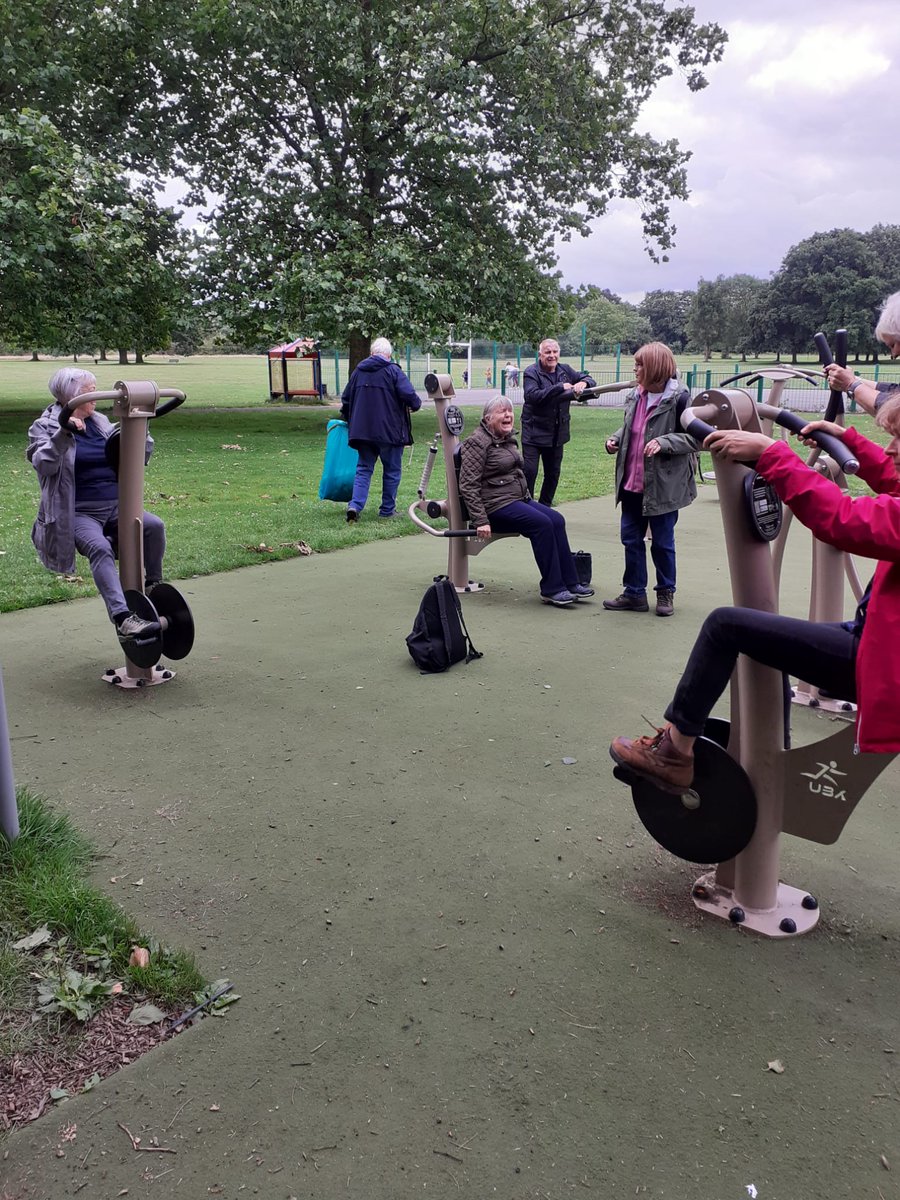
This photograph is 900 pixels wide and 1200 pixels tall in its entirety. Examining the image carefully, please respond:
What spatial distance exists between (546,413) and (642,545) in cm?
321

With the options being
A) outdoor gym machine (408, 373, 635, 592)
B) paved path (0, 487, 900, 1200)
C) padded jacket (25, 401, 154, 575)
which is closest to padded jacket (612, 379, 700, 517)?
outdoor gym machine (408, 373, 635, 592)

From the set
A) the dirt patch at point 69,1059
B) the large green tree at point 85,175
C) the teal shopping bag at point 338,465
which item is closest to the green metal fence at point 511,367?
the large green tree at point 85,175

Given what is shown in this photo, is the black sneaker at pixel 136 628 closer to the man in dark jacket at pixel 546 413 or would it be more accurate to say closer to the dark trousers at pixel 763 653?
the dark trousers at pixel 763 653

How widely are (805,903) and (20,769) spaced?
10.00 ft

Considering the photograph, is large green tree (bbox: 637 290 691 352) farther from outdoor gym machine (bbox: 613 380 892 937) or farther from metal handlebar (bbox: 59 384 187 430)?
outdoor gym machine (bbox: 613 380 892 937)

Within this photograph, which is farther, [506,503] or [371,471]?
[371,471]

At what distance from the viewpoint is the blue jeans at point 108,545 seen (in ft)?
15.5

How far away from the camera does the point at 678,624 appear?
604 cm

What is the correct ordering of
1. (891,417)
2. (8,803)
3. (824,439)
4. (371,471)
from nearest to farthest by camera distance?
(891,417)
(824,439)
(8,803)
(371,471)

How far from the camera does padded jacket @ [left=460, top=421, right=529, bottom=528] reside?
21.0ft

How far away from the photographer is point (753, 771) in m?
2.64

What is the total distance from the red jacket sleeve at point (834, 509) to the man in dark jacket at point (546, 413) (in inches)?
264

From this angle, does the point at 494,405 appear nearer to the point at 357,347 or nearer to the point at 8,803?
the point at 8,803

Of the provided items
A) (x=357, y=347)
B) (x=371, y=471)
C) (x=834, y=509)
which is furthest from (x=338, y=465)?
(x=357, y=347)
